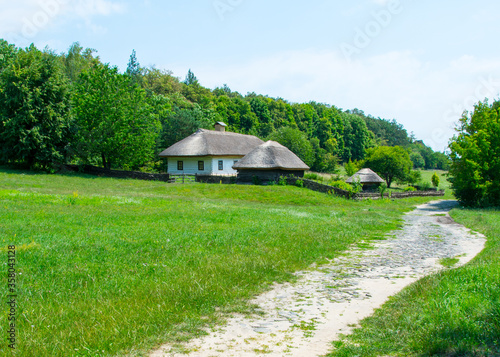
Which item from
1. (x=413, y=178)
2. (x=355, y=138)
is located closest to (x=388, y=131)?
(x=355, y=138)

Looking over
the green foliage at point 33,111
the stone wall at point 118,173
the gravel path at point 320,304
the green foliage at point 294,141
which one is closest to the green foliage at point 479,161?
the gravel path at point 320,304

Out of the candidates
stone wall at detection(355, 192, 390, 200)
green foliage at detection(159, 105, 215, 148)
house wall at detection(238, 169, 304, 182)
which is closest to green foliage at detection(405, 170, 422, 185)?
house wall at detection(238, 169, 304, 182)

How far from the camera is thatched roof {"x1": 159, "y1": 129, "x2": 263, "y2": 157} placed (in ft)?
159

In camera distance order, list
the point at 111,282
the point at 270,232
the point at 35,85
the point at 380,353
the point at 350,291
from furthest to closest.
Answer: the point at 35,85 < the point at 270,232 < the point at 350,291 < the point at 111,282 < the point at 380,353

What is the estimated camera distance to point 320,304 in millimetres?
6773

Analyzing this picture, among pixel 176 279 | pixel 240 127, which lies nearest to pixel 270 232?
pixel 176 279

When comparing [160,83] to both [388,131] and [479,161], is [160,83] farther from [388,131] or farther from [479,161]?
[388,131]

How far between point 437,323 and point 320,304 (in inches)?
83.7

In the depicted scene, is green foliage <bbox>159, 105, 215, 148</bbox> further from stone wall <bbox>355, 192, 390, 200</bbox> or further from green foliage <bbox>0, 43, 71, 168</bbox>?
stone wall <bbox>355, 192, 390, 200</bbox>

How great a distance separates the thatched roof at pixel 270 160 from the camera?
135 ft

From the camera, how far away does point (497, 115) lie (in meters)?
34.1

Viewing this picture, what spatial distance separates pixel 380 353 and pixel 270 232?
28.6 ft

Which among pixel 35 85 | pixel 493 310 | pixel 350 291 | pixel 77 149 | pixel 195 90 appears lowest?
pixel 350 291

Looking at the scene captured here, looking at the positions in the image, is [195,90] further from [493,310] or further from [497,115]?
[493,310]
